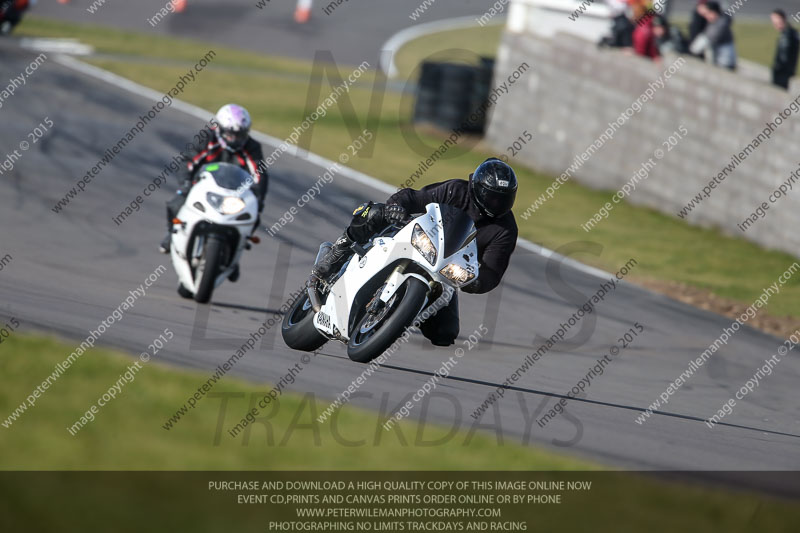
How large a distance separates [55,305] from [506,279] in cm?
556

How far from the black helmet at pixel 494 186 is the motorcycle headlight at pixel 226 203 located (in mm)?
2733

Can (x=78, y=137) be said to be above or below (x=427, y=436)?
below

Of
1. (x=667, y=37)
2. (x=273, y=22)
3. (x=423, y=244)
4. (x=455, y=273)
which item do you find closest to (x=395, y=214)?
(x=423, y=244)

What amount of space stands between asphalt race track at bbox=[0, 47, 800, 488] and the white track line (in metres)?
0.32

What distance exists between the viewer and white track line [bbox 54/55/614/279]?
14311 mm

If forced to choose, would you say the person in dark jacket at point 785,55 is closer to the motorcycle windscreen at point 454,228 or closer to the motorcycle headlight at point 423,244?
the motorcycle windscreen at point 454,228

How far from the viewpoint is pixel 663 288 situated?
537 inches

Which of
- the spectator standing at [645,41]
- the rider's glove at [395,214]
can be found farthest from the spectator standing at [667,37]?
the rider's glove at [395,214]

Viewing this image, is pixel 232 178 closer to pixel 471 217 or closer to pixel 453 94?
pixel 471 217

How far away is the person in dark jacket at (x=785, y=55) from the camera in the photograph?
637 inches

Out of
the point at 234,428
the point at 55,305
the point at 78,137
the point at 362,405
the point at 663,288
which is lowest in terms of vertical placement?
the point at 78,137

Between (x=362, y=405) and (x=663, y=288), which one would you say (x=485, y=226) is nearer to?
(x=362, y=405)
